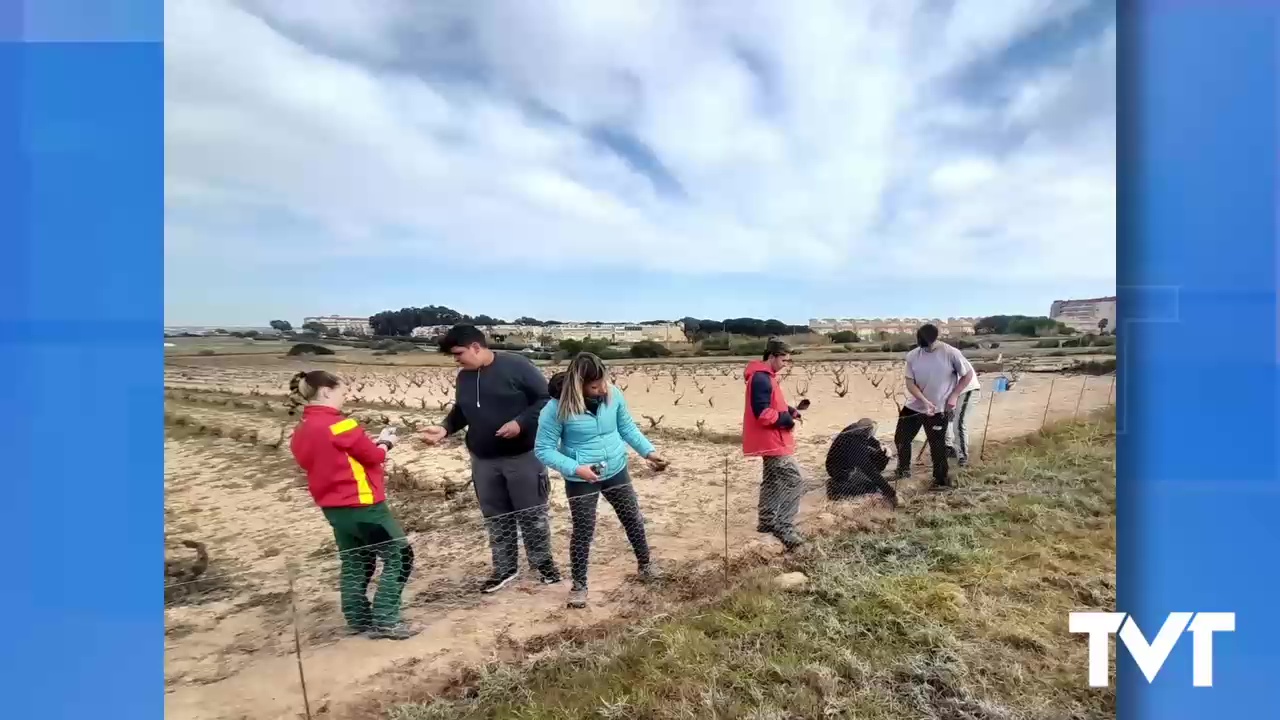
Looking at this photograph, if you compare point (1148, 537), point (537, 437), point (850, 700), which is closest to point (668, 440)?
point (537, 437)

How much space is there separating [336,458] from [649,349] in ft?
3.79

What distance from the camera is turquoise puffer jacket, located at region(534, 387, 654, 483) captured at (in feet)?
7.09

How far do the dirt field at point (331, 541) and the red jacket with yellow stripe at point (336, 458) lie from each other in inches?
7.4

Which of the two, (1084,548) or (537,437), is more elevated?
(537,437)

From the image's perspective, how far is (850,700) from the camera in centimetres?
167

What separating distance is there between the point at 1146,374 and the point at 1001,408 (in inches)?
126

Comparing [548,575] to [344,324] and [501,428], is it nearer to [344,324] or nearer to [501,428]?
[501,428]

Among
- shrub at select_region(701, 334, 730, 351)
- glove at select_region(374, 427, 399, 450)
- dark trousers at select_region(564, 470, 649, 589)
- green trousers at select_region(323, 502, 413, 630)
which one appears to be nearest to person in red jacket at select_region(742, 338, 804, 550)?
shrub at select_region(701, 334, 730, 351)

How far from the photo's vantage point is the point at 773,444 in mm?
2793

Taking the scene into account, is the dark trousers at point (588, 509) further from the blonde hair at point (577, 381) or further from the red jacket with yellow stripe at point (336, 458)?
the red jacket with yellow stripe at point (336, 458)

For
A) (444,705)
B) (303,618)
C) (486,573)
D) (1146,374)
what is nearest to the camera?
(1146,374)

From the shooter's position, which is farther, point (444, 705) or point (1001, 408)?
point (1001, 408)

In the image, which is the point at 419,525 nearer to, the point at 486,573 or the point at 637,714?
the point at 486,573

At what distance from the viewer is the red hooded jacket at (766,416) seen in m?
2.64
